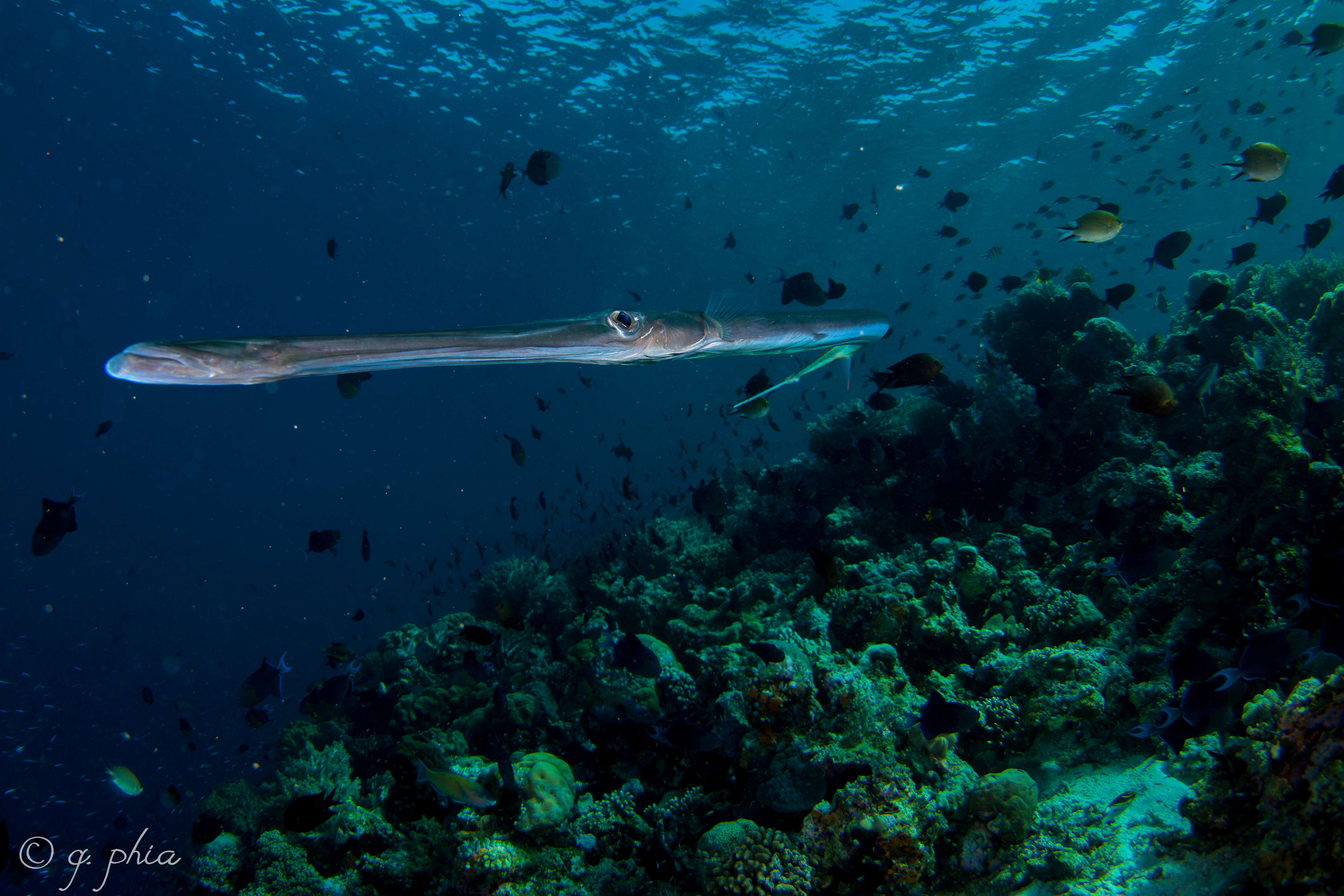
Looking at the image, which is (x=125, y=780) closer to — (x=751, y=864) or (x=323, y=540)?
(x=323, y=540)

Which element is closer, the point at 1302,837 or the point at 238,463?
the point at 1302,837

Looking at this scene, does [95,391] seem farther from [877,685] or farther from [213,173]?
[877,685]

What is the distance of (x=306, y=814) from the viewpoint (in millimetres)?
3926

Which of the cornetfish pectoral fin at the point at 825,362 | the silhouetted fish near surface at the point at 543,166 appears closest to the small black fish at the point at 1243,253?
the cornetfish pectoral fin at the point at 825,362

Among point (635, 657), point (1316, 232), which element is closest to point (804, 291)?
point (635, 657)

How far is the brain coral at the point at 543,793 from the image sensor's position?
414cm

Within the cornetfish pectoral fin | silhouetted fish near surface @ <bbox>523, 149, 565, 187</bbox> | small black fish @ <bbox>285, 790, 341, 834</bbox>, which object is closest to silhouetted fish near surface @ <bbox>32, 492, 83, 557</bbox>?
small black fish @ <bbox>285, 790, 341, 834</bbox>

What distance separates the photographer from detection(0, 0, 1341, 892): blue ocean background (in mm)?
21656

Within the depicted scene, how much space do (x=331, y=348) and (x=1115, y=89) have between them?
1537 inches

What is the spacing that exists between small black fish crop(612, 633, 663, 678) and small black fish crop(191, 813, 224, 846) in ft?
14.2

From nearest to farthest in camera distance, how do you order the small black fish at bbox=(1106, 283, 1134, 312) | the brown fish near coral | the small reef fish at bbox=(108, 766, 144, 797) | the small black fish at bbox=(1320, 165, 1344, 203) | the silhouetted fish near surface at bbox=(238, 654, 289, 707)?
the brown fish near coral
the small black fish at bbox=(1320, 165, 1344, 203)
the silhouetted fish near surface at bbox=(238, 654, 289, 707)
the small reef fish at bbox=(108, 766, 144, 797)
the small black fish at bbox=(1106, 283, 1134, 312)

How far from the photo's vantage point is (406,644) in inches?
378

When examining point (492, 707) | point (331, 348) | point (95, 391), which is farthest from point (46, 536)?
point (95, 391)

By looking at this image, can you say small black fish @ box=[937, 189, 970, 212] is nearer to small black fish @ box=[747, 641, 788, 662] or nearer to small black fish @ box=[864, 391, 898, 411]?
small black fish @ box=[864, 391, 898, 411]
